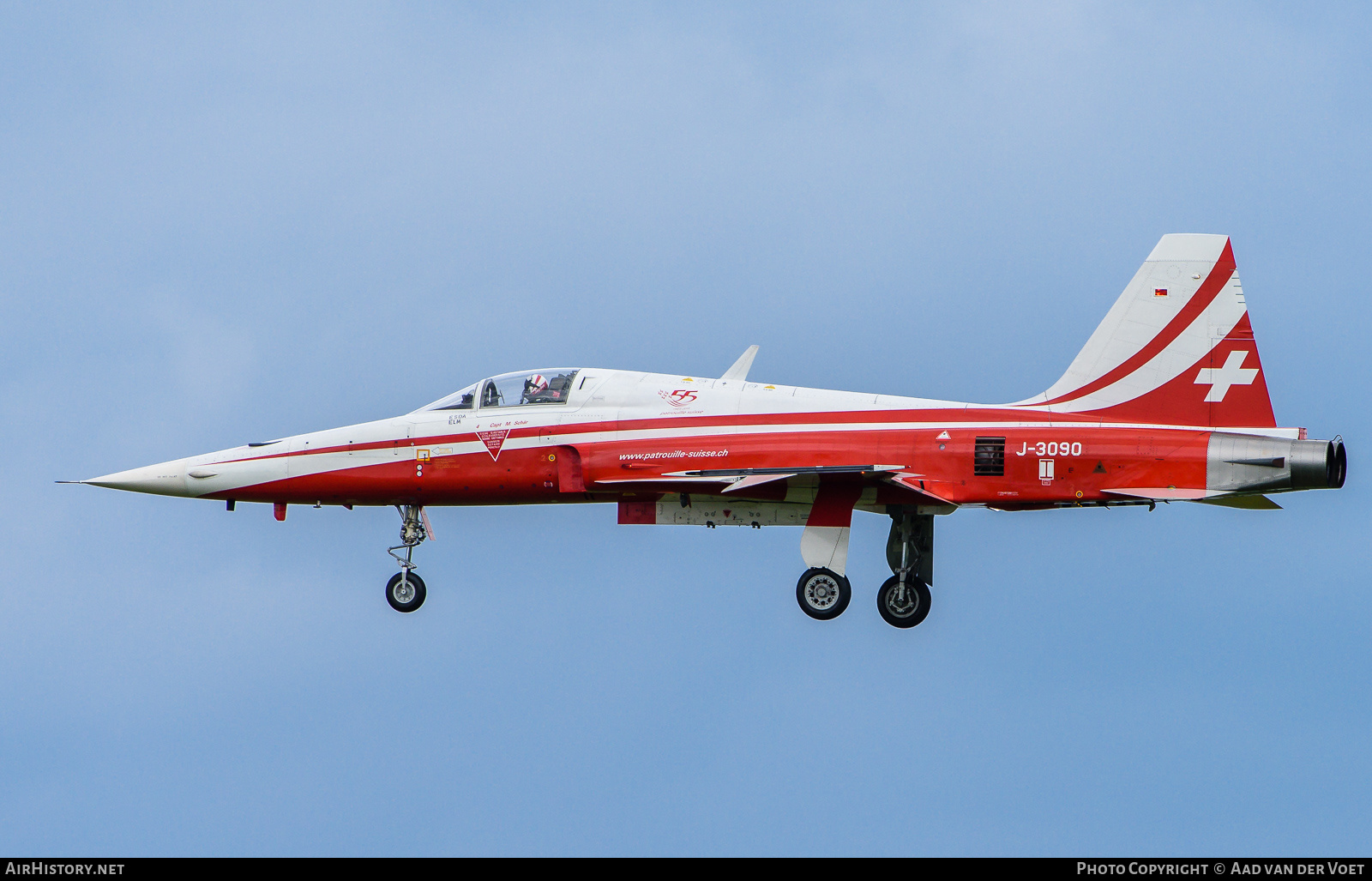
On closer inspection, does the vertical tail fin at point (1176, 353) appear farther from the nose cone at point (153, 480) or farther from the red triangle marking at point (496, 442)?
the nose cone at point (153, 480)

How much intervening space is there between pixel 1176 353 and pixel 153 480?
1449 centimetres

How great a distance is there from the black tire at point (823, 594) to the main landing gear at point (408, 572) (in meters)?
5.64

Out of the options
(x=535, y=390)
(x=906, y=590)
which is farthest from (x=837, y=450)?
(x=535, y=390)

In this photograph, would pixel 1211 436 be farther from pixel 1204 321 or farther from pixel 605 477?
pixel 605 477

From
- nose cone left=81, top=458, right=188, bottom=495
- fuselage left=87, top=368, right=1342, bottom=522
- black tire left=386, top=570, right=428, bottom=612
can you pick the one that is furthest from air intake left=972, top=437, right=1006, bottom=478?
nose cone left=81, top=458, right=188, bottom=495

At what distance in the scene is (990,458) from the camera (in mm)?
23656

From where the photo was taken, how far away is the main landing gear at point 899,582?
24812mm

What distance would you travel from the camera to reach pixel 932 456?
78.4 ft

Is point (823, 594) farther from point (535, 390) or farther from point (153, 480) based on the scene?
point (153, 480)

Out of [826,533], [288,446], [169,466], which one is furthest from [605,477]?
[169,466]

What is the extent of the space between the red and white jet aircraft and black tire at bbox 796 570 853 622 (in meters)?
0.02

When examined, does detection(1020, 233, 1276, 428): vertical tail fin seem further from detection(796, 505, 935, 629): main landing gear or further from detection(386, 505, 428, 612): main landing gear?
detection(386, 505, 428, 612): main landing gear

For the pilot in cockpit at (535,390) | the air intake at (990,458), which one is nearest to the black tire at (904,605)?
the air intake at (990,458)

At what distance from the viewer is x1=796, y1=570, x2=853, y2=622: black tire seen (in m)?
24.8
